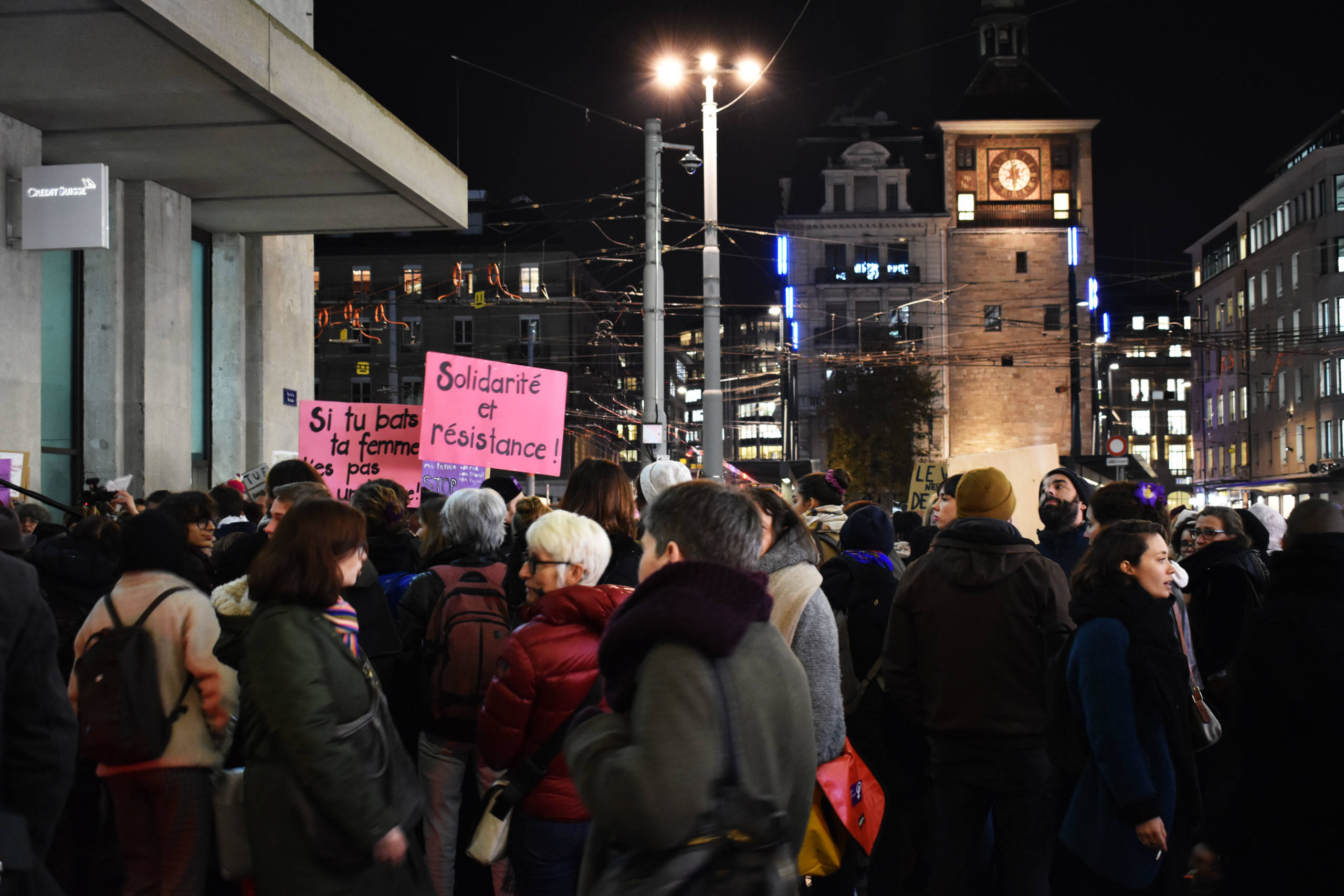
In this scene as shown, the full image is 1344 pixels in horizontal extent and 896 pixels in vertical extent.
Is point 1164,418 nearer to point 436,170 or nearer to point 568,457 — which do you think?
point 568,457

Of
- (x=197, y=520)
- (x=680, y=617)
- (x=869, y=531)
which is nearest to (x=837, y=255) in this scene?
(x=869, y=531)

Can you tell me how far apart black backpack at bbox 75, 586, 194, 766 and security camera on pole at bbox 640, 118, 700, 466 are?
1187cm

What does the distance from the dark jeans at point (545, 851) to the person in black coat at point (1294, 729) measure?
1.98 meters

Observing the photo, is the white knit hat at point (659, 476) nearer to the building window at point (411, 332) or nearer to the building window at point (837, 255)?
the building window at point (411, 332)

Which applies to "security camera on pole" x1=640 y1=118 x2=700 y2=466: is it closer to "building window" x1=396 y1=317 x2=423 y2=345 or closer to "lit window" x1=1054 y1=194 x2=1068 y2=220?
"building window" x1=396 y1=317 x2=423 y2=345

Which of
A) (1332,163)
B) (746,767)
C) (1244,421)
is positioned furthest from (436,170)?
(1244,421)

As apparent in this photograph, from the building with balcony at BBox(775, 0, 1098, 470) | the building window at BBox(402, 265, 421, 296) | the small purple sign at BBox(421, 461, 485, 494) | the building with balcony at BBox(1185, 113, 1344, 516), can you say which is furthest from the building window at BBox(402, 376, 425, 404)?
the small purple sign at BBox(421, 461, 485, 494)

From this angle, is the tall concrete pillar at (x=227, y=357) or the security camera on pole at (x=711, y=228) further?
the security camera on pole at (x=711, y=228)

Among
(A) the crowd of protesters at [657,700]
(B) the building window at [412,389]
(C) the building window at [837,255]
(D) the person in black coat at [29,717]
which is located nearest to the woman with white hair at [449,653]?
(A) the crowd of protesters at [657,700]

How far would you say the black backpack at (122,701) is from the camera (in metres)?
4.10

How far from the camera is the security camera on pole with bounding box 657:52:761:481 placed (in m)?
17.2

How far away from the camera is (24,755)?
10.1 feet

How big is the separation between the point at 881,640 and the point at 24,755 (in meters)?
3.80

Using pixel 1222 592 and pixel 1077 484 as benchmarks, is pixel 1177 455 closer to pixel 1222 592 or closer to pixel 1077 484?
pixel 1077 484
